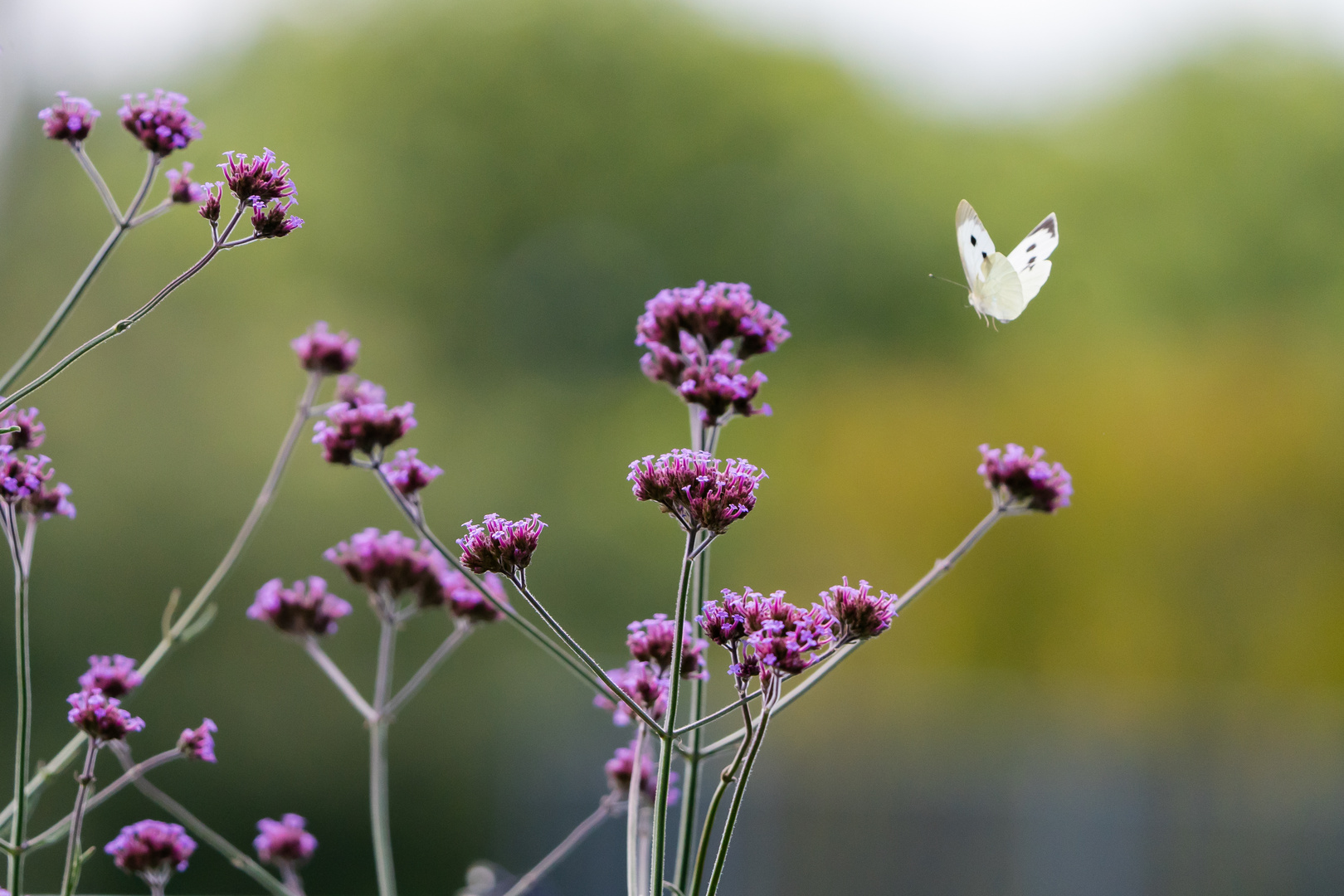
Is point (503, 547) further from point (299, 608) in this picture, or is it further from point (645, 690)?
point (299, 608)

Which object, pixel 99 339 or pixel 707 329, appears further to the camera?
pixel 707 329

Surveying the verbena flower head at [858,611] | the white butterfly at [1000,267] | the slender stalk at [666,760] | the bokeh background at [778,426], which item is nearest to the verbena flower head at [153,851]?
the slender stalk at [666,760]

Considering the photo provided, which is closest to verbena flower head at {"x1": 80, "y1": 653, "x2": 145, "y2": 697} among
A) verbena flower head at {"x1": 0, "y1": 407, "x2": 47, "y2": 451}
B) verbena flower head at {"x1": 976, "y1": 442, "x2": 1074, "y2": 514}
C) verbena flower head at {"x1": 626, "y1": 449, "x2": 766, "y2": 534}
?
verbena flower head at {"x1": 0, "y1": 407, "x2": 47, "y2": 451}

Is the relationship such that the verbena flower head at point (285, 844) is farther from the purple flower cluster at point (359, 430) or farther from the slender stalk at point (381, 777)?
the purple flower cluster at point (359, 430)

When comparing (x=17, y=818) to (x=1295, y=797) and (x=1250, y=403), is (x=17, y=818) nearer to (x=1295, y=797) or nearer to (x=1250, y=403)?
(x=1295, y=797)

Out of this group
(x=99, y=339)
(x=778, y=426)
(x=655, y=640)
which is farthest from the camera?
(x=778, y=426)

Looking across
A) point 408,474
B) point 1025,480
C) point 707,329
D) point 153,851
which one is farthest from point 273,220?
point 1025,480

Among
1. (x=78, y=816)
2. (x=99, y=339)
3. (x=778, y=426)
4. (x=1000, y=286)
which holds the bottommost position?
(x=78, y=816)
